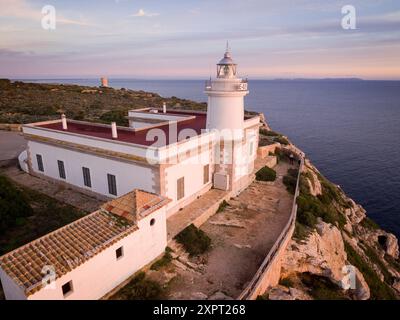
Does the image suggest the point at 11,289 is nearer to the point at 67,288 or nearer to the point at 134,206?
the point at 67,288

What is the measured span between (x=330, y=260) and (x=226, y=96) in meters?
10.3

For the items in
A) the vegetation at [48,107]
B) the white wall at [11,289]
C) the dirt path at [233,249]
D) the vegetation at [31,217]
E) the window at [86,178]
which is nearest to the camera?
the white wall at [11,289]

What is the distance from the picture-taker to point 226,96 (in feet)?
52.9

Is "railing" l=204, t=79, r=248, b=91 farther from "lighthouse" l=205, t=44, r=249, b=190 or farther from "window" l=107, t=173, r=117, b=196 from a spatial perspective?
"window" l=107, t=173, r=117, b=196

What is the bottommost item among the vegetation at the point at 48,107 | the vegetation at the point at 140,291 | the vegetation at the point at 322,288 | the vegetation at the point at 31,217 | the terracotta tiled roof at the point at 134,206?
the vegetation at the point at 322,288

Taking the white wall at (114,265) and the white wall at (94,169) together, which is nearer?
the white wall at (114,265)

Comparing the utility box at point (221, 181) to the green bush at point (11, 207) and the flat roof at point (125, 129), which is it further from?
the green bush at point (11, 207)

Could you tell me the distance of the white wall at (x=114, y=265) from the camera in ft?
26.6

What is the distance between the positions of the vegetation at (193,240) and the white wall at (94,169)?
2.54 m

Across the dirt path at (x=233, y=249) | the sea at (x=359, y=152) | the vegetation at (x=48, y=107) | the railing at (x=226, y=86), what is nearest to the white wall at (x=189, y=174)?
the dirt path at (x=233, y=249)

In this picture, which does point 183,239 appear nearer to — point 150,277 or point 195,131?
point 150,277

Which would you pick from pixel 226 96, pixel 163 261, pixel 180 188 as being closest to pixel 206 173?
pixel 180 188

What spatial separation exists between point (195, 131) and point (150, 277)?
387 inches

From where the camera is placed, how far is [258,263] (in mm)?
11836
